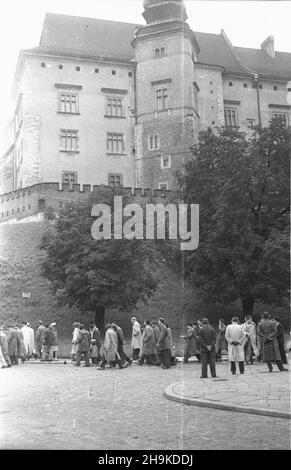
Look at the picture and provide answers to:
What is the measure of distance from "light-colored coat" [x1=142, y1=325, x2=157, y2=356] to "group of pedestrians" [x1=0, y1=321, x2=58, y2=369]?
419 centimetres

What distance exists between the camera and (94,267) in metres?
29.4

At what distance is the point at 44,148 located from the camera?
5059cm

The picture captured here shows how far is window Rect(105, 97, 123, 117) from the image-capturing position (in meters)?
53.0

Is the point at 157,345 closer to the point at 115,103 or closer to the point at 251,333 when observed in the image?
the point at 251,333

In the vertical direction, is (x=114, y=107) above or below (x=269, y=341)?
above

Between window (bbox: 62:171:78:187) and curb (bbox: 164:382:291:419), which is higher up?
window (bbox: 62:171:78:187)

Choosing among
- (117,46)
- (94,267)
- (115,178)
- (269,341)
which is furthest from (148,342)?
(117,46)

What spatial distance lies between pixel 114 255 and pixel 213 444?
21.9m

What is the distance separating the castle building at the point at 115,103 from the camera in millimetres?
50531

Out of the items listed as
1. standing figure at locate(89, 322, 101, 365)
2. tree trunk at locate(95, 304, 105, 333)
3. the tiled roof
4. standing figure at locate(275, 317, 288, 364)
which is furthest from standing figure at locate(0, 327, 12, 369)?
the tiled roof

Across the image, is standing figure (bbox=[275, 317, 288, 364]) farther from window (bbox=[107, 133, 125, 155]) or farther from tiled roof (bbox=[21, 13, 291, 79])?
tiled roof (bbox=[21, 13, 291, 79])

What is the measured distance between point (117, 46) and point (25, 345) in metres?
39.3

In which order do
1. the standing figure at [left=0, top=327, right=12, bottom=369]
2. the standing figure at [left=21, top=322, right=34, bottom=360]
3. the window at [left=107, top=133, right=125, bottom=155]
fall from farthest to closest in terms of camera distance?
1. the window at [left=107, top=133, right=125, bottom=155]
2. the standing figure at [left=21, top=322, right=34, bottom=360]
3. the standing figure at [left=0, top=327, right=12, bottom=369]
